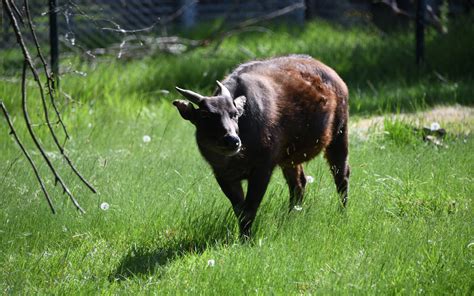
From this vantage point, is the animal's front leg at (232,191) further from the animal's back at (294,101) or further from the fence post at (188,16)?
the fence post at (188,16)

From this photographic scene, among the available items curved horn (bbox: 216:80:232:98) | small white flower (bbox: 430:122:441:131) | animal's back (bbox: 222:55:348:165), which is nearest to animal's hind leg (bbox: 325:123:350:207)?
animal's back (bbox: 222:55:348:165)

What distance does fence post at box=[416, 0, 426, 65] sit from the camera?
10781 millimetres

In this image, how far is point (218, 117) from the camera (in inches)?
213

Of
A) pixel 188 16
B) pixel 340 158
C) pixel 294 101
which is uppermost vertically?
pixel 294 101

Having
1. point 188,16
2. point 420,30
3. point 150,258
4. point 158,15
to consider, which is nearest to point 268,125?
point 150,258

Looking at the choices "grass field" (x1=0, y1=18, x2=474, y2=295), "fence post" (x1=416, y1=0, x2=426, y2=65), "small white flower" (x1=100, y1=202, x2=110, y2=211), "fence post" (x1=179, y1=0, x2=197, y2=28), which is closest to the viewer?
"grass field" (x1=0, y1=18, x2=474, y2=295)

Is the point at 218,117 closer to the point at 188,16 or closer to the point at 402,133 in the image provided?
the point at 402,133

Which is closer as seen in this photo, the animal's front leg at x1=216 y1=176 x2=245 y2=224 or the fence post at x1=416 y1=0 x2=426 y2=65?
the animal's front leg at x1=216 y1=176 x2=245 y2=224

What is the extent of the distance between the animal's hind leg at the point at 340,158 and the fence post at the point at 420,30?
4643 millimetres

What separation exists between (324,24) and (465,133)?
6.84m

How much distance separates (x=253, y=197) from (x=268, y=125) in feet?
1.72

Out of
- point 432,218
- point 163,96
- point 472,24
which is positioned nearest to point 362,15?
point 472,24

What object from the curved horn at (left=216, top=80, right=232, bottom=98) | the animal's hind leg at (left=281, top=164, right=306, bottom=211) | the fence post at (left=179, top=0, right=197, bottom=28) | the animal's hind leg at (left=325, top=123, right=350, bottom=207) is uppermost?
the curved horn at (left=216, top=80, right=232, bottom=98)

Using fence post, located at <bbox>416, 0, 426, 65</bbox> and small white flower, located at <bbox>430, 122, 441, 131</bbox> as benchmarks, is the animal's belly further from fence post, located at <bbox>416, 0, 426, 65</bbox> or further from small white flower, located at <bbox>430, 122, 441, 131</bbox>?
fence post, located at <bbox>416, 0, 426, 65</bbox>
